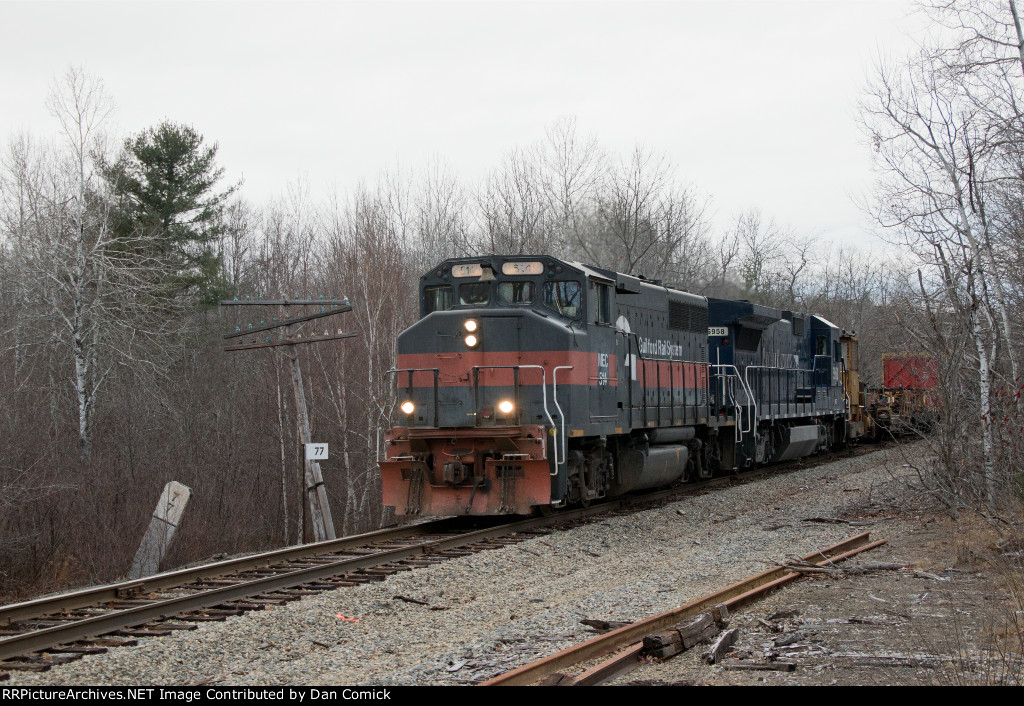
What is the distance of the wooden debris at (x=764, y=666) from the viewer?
5.79 m

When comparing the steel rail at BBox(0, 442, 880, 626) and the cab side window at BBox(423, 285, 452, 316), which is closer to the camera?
the steel rail at BBox(0, 442, 880, 626)

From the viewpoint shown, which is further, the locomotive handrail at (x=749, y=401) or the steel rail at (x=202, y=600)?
the locomotive handrail at (x=749, y=401)

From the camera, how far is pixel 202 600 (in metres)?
7.89

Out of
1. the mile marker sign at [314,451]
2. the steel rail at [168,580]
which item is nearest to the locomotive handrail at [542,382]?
the steel rail at [168,580]

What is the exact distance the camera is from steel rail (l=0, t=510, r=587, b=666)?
6488mm

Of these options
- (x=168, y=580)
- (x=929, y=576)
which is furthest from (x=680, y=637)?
(x=168, y=580)

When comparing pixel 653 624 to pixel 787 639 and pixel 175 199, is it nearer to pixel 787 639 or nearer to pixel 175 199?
pixel 787 639

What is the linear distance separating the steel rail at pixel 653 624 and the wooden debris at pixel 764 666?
82cm

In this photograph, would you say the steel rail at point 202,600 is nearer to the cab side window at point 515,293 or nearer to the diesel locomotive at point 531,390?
the diesel locomotive at point 531,390

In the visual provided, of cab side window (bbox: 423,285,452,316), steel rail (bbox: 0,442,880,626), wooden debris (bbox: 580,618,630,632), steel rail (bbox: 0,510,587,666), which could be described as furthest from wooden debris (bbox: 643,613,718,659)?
cab side window (bbox: 423,285,452,316)

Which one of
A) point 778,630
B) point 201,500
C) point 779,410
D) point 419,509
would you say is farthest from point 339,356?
point 778,630

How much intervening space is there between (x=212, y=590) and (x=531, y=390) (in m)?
5.22

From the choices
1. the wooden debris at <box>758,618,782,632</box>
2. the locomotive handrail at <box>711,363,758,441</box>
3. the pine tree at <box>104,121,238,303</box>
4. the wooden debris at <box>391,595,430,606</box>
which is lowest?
the wooden debris at <box>391,595,430,606</box>

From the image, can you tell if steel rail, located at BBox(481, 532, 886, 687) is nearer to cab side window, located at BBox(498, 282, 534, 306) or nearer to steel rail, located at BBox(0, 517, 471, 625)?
steel rail, located at BBox(0, 517, 471, 625)
